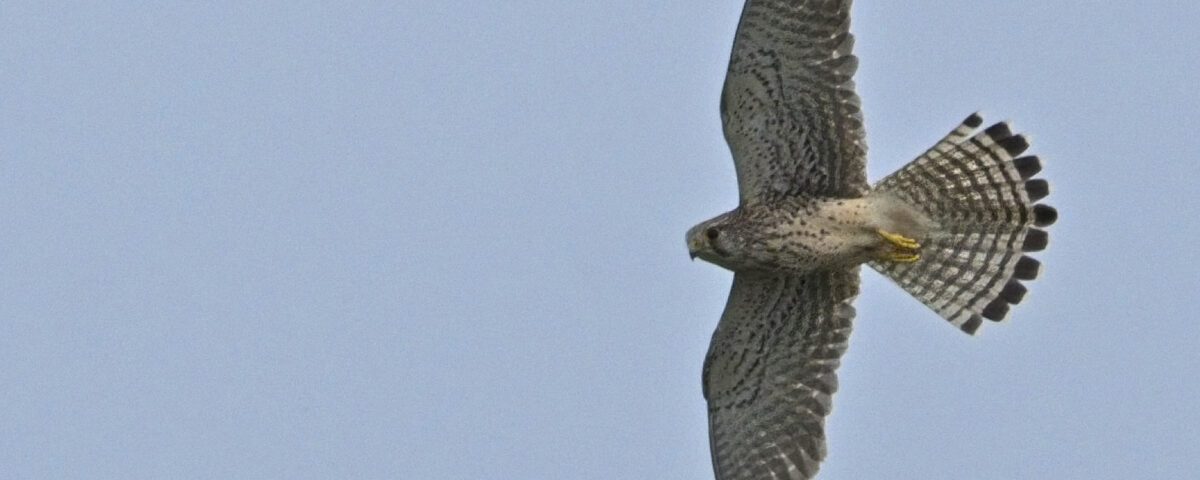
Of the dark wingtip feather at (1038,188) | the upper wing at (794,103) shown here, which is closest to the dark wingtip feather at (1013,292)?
the dark wingtip feather at (1038,188)

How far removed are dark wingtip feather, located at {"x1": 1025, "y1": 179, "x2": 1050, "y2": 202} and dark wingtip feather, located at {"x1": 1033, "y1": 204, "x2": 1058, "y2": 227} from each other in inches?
2.8

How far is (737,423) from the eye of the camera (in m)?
15.3

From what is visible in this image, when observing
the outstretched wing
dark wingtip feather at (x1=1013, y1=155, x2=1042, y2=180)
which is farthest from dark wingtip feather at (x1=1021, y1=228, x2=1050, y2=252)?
the outstretched wing

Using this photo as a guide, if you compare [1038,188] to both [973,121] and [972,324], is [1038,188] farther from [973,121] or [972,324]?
[972,324]

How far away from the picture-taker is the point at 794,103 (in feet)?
46.5

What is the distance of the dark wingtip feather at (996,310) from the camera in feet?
49.8

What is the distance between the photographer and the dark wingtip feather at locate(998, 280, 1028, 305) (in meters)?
15.1

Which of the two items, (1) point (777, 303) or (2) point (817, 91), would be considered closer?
(2) point (817, 91)

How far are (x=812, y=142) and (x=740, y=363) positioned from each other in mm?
1768

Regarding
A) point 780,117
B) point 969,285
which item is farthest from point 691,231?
point 969,285

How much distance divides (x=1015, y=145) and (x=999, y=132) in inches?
5.2

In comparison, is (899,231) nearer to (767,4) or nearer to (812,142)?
(812,142)

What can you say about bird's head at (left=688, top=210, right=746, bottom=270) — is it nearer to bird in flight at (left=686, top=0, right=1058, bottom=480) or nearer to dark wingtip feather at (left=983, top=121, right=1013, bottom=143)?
bird in flight at (left=686, top=0, right=1058, bottom=480)

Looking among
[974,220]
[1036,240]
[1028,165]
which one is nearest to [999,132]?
[1028,165]
